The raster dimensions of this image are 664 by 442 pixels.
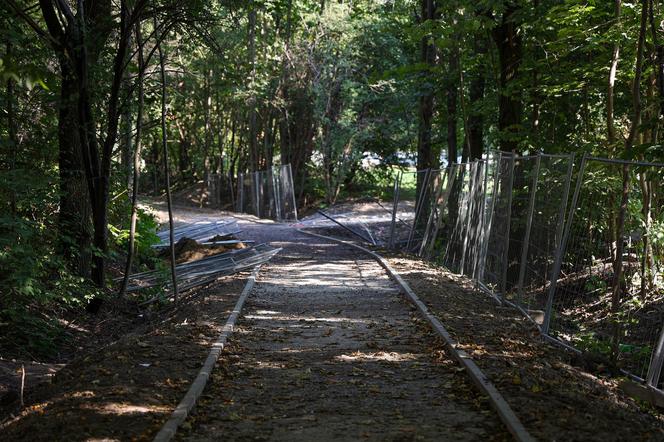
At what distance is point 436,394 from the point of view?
6.58m

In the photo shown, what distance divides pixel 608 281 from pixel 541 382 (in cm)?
495

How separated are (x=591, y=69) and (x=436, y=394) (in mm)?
9691

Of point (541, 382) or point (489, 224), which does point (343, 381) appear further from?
point (489, 224)

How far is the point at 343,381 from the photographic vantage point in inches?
280

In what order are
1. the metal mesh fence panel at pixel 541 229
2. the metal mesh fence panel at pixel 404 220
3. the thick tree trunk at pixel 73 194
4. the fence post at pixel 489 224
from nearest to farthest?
the metal mesh fence panel at pixel 541 229
the thick tree trunk at pixel 73 194
the fence post at pixel 489 224
the metal mesh fence panel at pixel 404 220

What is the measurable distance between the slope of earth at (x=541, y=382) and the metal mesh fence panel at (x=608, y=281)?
0.81 metres

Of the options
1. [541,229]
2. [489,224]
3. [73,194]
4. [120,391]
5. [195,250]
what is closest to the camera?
[120,391]

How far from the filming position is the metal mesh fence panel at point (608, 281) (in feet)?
31.3

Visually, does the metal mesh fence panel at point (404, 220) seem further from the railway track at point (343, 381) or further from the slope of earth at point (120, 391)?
the slope of earth at point (120, 391)

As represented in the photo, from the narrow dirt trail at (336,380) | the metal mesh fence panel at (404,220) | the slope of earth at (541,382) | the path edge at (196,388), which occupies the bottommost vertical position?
the narrow dirt trail at (336,380)

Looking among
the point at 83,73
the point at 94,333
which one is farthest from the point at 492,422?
the point at 83,73

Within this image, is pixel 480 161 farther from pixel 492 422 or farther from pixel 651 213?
pixel 492 422

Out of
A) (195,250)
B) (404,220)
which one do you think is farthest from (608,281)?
(404,220)

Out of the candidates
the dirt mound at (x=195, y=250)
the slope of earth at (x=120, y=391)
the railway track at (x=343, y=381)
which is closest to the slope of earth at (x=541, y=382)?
the railway track at (x=343, y=381)
